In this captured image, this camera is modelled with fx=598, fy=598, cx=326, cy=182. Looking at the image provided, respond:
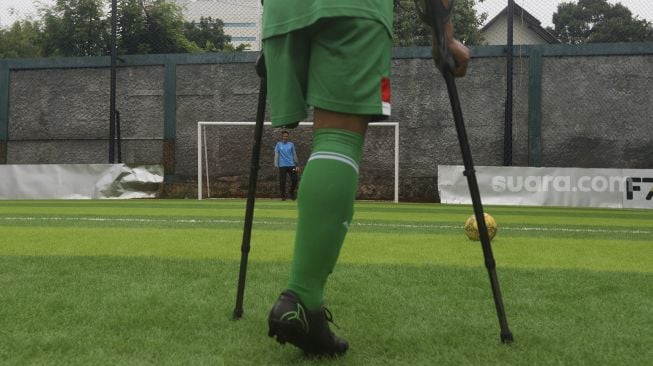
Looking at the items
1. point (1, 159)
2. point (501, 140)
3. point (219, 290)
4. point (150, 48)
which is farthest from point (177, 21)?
point (219, 290)

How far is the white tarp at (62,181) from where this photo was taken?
14055mm

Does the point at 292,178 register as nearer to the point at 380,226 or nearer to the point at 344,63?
the point at 380,226

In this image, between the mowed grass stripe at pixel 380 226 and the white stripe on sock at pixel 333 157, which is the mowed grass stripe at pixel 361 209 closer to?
the mowed grass stripe at pixel 380 226

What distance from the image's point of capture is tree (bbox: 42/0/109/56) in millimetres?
19875

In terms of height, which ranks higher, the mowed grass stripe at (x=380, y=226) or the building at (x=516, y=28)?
the building at (x=516, y=28)

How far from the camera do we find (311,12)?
1.67 metres

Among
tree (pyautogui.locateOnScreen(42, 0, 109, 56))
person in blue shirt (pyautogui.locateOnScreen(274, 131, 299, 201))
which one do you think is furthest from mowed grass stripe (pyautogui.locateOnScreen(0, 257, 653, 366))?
tree (pyautogui.locateOnScreen(42, 0, 109, 56))

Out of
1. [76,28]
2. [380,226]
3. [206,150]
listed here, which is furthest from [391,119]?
[76,28]

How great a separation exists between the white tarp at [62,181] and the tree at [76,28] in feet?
18.4

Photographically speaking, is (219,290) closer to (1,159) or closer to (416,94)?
(416,94)

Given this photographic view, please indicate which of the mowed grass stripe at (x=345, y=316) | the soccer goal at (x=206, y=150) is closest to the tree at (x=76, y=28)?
the soccer goal at (x=206, y=150)

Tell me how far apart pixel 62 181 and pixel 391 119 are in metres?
8.10

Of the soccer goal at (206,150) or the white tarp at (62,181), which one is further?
the soccer goal at (206,150)

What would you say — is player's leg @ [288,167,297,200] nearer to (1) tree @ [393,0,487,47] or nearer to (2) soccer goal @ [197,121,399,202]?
(2) soccer goal @ [197,121,399,202]
